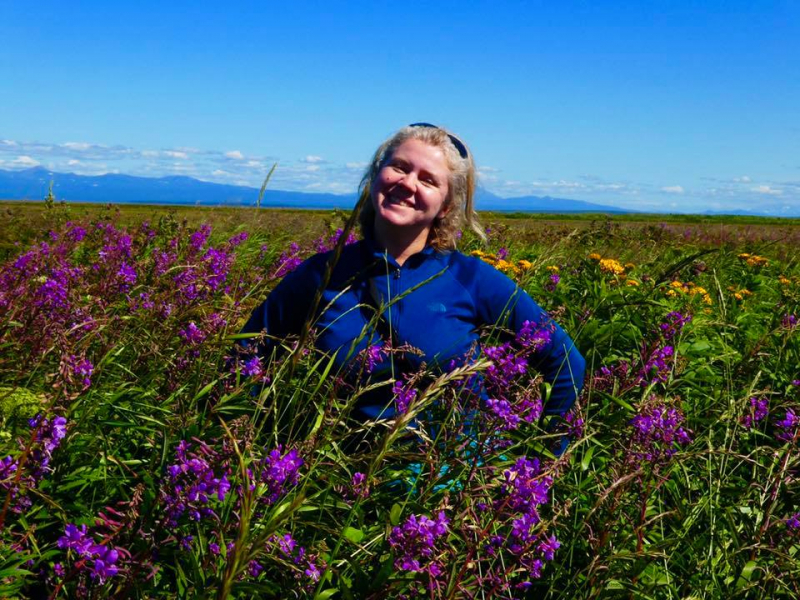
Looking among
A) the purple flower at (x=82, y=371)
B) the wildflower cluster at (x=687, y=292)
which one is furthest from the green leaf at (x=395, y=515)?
the wildflower cluster at (x=687, y=292)

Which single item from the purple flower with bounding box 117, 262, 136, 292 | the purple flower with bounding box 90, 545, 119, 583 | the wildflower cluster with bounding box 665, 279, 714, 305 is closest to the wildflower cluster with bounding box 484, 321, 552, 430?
the purple flower with bounding box 90, 545, 119, 583

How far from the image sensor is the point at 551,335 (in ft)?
10.4

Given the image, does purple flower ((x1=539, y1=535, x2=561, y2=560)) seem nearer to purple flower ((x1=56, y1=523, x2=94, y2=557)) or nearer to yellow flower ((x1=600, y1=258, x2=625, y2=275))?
purple flower ((x1=56, y1=523, x2=94, y2=557))

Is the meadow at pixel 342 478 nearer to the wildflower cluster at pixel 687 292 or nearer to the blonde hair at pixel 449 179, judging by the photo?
the blonde hair at pixel 449 179

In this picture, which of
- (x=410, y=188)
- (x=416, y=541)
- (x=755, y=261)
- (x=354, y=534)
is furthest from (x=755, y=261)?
(x=416, y=541)

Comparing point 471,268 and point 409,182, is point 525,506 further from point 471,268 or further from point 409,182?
point 409,182

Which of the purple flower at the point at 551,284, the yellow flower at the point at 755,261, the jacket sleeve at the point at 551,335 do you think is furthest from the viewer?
the yellow flower at the point at 755,261

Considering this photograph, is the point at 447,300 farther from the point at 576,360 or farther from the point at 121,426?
the point at 121,426

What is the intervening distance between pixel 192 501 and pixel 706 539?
1.62m

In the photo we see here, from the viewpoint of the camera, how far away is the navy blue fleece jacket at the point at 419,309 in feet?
10.3

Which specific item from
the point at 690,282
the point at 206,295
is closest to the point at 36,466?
the point at 206,295

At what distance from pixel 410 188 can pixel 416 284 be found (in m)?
0.55

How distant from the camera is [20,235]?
8180 millimetres

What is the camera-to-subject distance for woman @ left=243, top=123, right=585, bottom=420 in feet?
10.4
